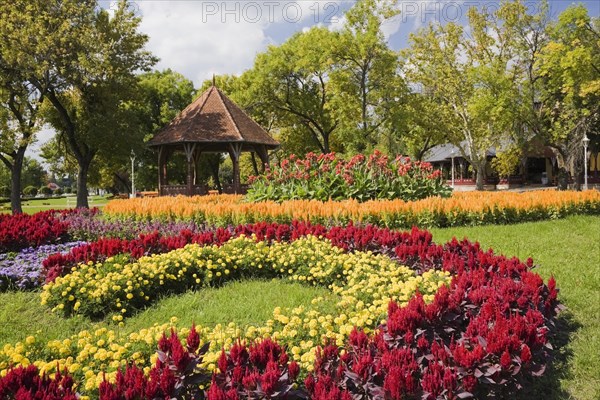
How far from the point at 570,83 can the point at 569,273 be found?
19675 mm

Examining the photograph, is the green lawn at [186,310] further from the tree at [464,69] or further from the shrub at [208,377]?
the tree at [464,69]

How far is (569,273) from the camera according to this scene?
6.25 metres

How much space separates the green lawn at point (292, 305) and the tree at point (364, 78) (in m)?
21.0

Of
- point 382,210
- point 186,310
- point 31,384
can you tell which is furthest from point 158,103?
point 31,384

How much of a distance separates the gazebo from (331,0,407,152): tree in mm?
7871

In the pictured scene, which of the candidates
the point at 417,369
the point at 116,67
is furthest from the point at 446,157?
the point at 417,369

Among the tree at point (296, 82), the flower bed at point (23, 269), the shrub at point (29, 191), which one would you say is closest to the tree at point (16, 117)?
the tree at point (296, 82)

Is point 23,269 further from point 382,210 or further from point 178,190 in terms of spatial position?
point 178,190

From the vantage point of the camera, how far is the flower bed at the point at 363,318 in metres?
2.71

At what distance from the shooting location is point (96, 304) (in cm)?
498

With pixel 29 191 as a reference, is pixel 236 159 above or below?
above

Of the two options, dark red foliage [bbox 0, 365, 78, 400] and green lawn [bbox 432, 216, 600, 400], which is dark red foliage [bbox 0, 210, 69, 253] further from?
green lawn [bbox 432, 216, 600, 400]

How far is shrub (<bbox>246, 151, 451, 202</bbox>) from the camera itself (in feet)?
37.4

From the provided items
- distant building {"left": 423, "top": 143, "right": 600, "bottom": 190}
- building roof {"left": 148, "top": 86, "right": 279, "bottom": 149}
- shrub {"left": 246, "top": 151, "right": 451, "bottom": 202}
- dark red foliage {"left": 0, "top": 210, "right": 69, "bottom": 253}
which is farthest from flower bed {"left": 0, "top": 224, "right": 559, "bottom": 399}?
distant building {"left": 423, "top": 143, "right": 600, "bottom": 190}
